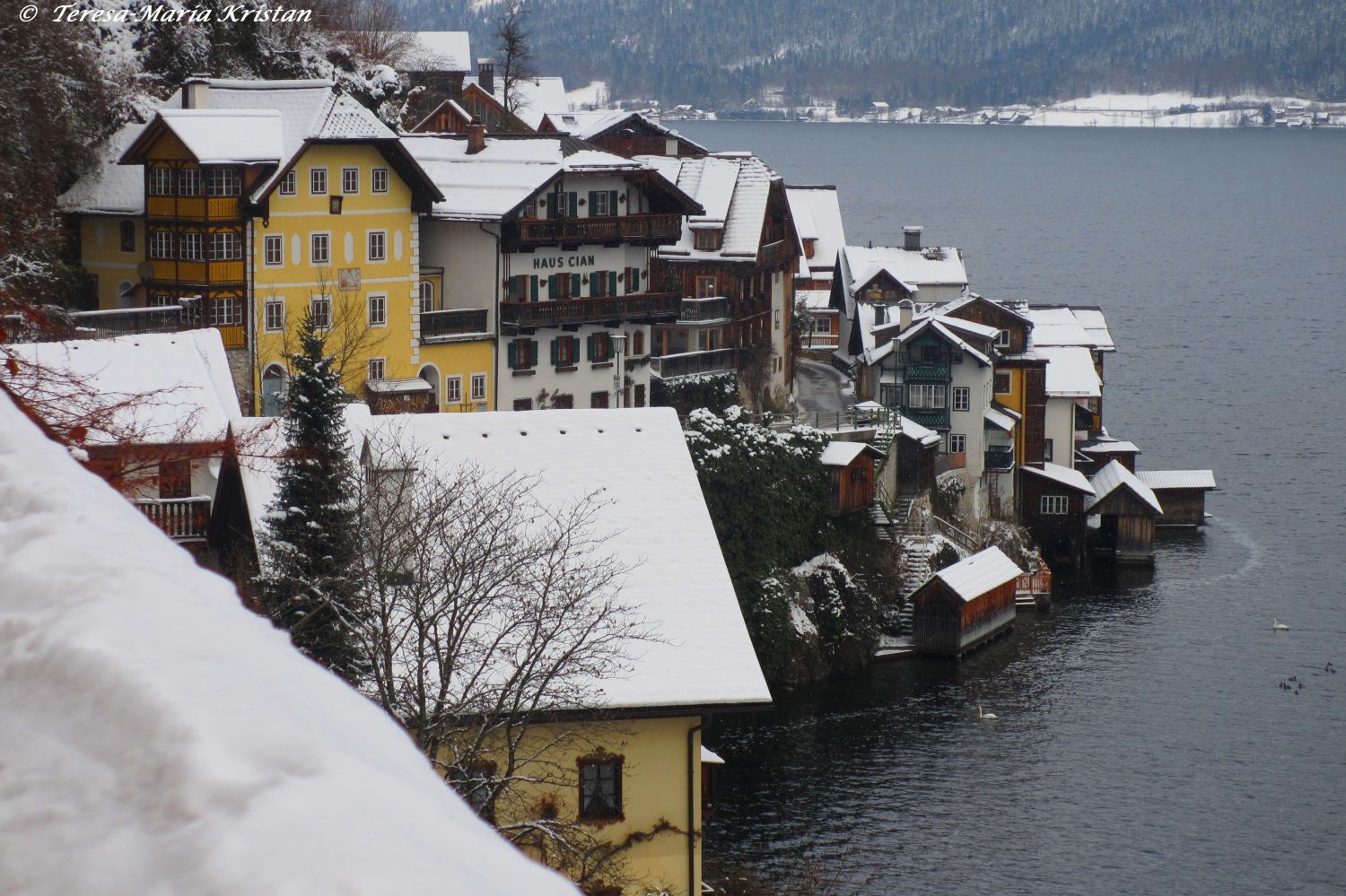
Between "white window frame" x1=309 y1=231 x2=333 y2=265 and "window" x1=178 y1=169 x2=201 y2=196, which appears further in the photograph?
"white window frame" x1=309 y1=231 x2=333 y2=265

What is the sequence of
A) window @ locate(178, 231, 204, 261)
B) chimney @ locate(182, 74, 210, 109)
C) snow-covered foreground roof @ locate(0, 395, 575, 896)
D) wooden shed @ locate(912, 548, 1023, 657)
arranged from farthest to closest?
wooden shed @ locate(912, 548, 1023, 657)
chimney @ locate(182, 74, 210, 109)
window @ locate(178, 231, 204, 261)
snow-covered foreground roof @ locate(0, 395, 575, 896)

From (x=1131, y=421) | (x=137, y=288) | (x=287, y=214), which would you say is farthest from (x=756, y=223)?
(x=1131, y=421)

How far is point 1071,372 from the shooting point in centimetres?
8256

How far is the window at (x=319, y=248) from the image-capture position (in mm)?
54500

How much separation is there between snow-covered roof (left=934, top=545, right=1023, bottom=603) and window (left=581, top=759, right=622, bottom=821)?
113 feet

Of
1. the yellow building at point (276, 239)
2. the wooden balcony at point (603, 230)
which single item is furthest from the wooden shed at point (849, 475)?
the yellow building at point (276, 239)

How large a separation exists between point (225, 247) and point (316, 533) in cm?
2998

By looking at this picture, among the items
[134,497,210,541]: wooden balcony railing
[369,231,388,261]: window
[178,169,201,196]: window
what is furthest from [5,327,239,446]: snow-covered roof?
[369,231,388,261]: window

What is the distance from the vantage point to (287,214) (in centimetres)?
5375

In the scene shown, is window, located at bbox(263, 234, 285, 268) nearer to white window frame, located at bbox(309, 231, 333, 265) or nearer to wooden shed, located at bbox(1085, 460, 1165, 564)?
white window frame, located at bbox(309, 231, 333, 265)

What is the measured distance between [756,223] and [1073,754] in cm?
2728

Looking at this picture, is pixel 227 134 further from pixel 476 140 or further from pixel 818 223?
pixel 818 223

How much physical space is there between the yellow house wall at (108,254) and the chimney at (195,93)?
475cm

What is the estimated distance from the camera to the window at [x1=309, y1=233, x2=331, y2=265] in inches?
2146
